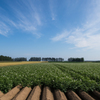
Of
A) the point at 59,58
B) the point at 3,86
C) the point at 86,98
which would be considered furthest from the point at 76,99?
the point at 59,58

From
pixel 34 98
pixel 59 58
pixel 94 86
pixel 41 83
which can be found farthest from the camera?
pixel 59 58

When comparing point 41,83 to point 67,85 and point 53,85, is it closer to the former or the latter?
point 53,85

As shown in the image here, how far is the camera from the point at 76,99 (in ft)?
13.6

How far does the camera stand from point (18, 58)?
160625mm

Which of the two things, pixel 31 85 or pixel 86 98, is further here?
pixel 31 85

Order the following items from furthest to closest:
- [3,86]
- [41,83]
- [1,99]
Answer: [41,83] < [3,86] < [1,99]

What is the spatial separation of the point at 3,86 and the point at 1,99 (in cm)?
184

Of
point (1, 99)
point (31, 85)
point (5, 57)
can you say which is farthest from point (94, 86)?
point (5, 57)

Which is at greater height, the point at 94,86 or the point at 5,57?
the point at 5,57

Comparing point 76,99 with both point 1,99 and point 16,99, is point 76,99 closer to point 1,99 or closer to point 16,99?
point 16,99

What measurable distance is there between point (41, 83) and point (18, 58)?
168585 mm

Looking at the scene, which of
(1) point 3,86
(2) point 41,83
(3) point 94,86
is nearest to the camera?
(1) point 3,86

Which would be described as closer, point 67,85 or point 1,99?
point 1,99

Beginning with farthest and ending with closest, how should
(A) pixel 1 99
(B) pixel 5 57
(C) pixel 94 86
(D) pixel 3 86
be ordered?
(B) pixel 5 57
(C) pixel 94 86
(D) pixel 3 86
(A) pixel 1 99
